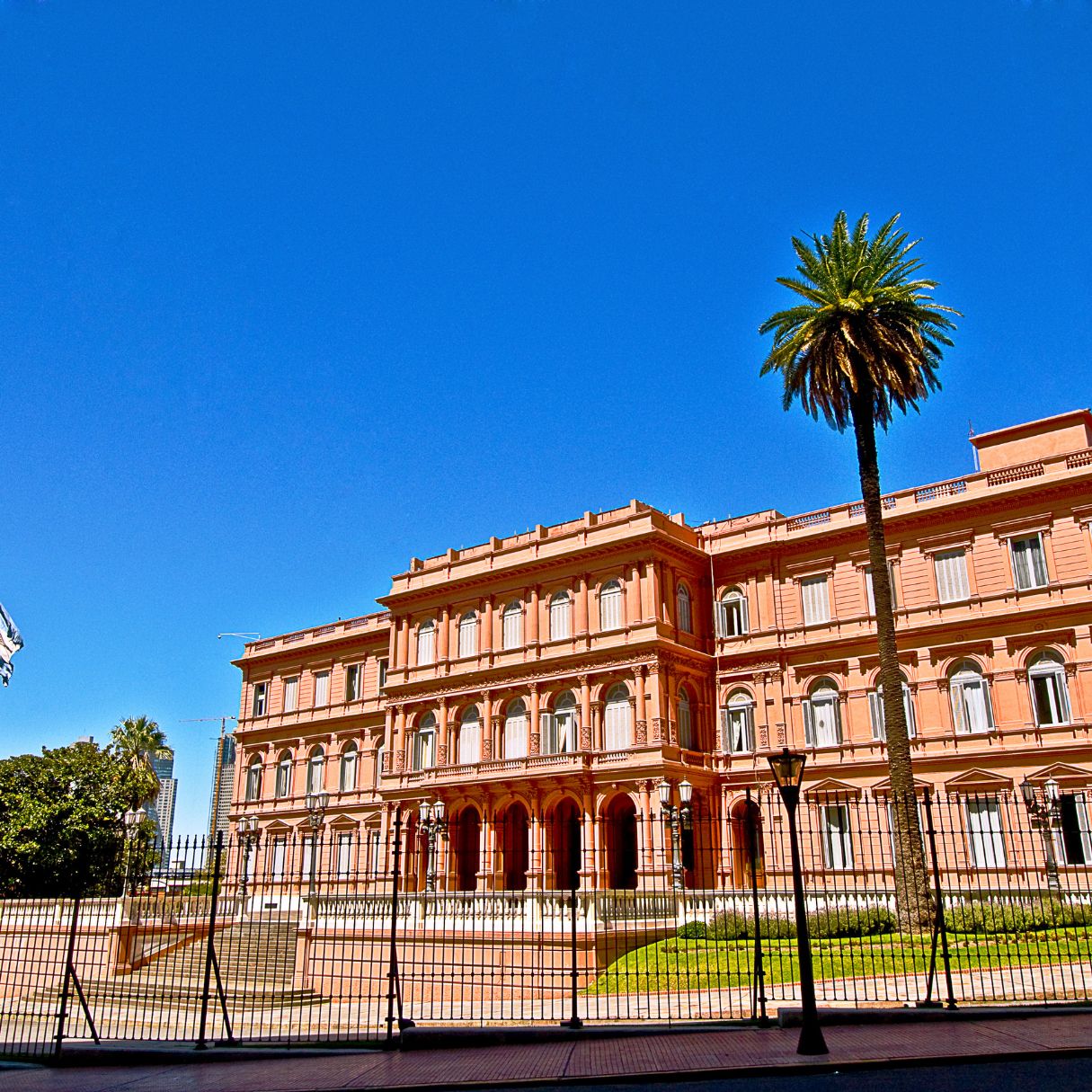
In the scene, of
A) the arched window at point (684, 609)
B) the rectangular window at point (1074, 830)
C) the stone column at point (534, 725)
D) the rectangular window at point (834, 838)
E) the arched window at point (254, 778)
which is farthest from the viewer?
the arched window at point (254, 778)

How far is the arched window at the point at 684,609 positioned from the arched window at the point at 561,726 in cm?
512

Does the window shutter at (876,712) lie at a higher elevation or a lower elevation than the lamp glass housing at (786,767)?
higher

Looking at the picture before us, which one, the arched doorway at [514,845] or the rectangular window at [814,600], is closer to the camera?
the rectangular window at [814,600]

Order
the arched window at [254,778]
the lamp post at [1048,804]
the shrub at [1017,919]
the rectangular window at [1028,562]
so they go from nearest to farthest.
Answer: the shrub at [1017,919] < the lamp post at [1048,804] < the rectangular window at [1028,562] < the arched window at [254,778]

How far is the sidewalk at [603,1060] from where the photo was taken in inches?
436

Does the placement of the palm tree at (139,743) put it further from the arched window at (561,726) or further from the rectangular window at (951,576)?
the rectangular window at (951,576)

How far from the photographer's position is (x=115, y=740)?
2409 inches

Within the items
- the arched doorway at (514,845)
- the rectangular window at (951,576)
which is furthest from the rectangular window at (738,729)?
the arched doorway at (514,845)

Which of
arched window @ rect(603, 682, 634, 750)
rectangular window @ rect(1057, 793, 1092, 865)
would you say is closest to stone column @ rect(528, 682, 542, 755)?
arched window @ rect(603, 682, 634, 750)

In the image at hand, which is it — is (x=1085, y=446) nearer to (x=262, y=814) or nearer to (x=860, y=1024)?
(x=860, y=1024)

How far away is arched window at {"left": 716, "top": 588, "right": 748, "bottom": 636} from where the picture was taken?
40531mm

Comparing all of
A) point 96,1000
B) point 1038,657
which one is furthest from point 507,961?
point 1038,657

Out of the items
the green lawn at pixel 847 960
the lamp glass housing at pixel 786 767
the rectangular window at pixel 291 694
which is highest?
the rectangular window at pixel 291 694

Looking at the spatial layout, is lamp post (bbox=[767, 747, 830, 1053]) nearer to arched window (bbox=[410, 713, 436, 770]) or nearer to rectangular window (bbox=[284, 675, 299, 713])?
arched window (bbox=[410, 713, 436, 770])
